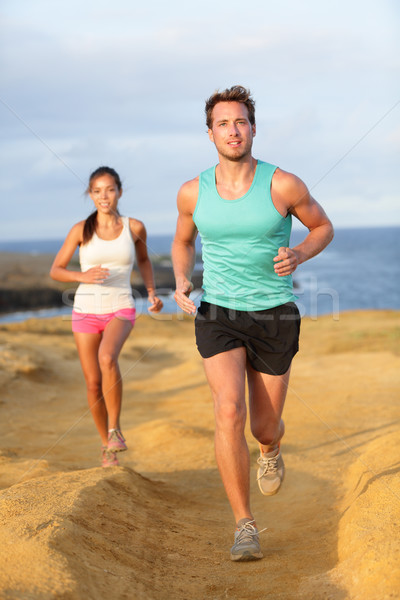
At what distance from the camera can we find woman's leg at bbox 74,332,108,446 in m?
5.66

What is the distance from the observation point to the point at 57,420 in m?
8.60

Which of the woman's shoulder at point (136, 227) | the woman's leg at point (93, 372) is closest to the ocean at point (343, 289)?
the woman's shoulder at point (136, 227)

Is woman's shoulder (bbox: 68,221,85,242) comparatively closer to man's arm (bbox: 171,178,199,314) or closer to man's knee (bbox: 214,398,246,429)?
man's arm (bbox: 171,178,199,314)

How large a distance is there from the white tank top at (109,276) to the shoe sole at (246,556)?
2.57 meters

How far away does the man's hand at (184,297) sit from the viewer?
3846 mm

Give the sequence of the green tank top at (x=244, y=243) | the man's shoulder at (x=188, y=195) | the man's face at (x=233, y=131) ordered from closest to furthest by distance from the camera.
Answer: the green tank top at (x=244, y=243), the man's face at (x=233, y=131), the man's shoulder at (x=188, y=195)

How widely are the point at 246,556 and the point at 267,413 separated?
0.92m

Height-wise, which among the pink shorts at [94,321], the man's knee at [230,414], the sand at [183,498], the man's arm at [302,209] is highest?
the man's arm at [302,209]

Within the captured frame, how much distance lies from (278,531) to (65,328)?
1227 cm

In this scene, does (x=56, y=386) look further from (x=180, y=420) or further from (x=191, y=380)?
(x=180, y=420)

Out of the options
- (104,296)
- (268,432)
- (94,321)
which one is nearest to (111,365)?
(94,321)

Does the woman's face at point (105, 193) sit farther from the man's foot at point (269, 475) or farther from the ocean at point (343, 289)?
the ocean at point (343, 289)

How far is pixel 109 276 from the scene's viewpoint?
5777 mm

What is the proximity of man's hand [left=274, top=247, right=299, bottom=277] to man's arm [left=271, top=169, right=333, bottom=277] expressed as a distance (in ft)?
0.25
